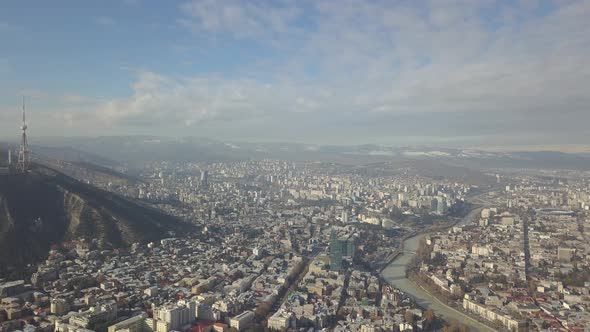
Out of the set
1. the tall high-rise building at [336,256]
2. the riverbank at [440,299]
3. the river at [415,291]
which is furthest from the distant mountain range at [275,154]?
the riverbank at [440,299]

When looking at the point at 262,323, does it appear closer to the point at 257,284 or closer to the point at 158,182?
the point at 257,284

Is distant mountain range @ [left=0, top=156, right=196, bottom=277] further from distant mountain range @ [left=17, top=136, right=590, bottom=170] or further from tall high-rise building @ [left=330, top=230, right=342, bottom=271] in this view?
distant mountain range @ [left=17, top=136, right=590, bottom=170]

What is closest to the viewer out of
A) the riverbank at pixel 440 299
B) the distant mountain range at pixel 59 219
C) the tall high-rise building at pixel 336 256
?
the riverbank at pixel 440 299

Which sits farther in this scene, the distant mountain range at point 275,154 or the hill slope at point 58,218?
the distant mountain range at point 275,154

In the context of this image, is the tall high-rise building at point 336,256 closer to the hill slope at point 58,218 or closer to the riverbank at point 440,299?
the riverbank at point 440,299

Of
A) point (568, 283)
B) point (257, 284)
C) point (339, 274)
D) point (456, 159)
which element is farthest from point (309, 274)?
point (456, 159)

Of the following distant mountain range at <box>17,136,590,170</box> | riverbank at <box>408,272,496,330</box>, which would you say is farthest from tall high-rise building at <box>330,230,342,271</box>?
distant mountain range at <box>17,136,590,170</box>
